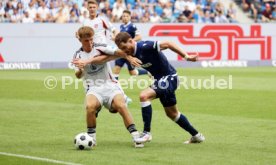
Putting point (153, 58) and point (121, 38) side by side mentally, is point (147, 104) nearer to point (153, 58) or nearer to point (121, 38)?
point (153, 58)

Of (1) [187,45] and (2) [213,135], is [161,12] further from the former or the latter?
(2) [213,135]

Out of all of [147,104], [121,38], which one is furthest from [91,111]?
[121,38]

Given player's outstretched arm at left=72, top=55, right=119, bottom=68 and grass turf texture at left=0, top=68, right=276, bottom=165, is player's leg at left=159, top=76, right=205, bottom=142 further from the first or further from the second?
player's outstretched arm at left=72, top=55, right=119, bottom=68

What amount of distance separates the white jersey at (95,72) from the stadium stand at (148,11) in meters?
19.6

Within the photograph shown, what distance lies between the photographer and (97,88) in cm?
1137

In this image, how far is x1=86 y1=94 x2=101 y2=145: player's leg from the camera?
1106 centimetres

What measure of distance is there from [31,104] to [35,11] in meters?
14.5

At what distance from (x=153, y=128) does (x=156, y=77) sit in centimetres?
206

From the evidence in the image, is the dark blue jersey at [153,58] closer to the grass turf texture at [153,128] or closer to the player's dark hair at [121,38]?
the player's dark hair at [121,38]

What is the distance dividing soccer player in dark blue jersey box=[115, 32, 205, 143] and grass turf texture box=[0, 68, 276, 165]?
1.20 feet

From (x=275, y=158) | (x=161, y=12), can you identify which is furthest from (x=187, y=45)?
(x=275, y=158)

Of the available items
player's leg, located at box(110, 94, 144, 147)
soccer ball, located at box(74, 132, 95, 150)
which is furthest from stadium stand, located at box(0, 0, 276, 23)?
soccer ball, located at box(74, 132, 95, 150)

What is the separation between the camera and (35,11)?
1236 inches

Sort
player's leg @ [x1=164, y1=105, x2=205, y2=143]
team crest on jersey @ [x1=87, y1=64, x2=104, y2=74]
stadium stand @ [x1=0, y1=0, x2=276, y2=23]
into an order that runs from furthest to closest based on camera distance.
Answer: stadium stand @ [x1=0, y1=0, x2=276, y2=23] < player's leg @ [x1=164, y1=105, x2=205, y2=143] < team crest on jersey @ [x1=87, y1=64, x2=104, y2=74]
